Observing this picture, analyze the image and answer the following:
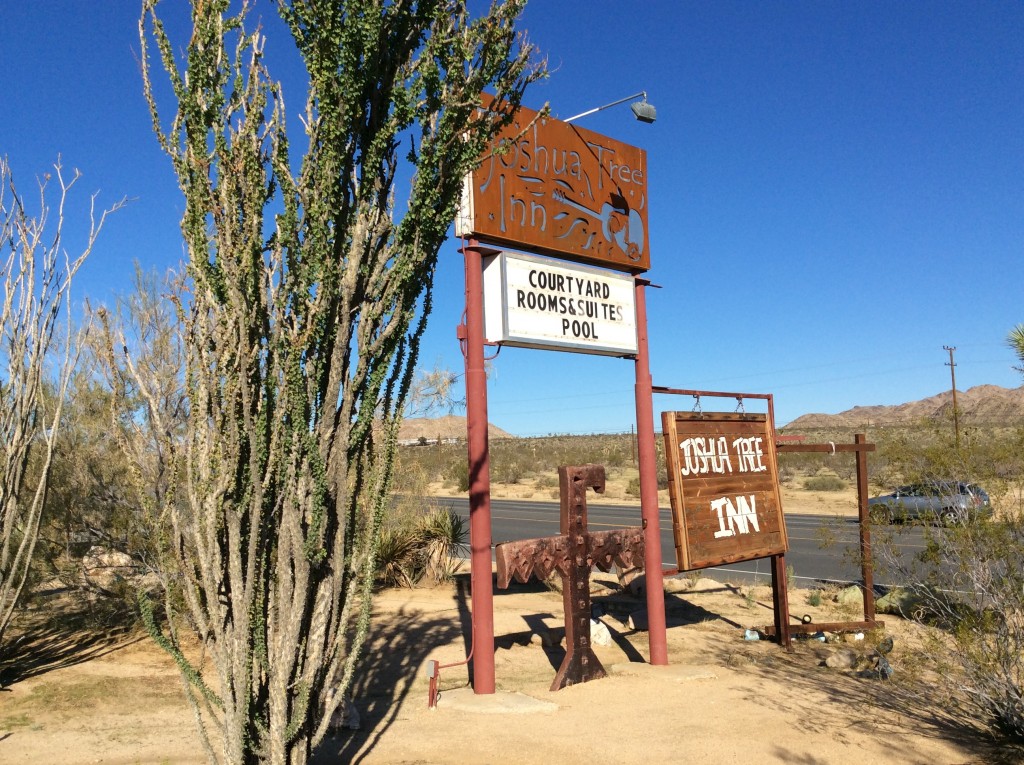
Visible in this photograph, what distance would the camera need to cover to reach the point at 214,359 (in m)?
4.04

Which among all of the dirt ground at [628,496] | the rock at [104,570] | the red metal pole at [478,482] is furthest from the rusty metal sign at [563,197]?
the dirt ground at [628,496]

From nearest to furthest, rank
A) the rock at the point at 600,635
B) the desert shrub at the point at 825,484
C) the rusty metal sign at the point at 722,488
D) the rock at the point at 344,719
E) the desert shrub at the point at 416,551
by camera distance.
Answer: the rock at the point at 344,719 → the rusty metal sign at the point at 722,488 → the rock at the point at 600,635 → the desert shrub at the point at 416,551 → the desert shrub at the point at 825,484

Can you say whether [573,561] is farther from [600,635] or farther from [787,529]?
[787,529]

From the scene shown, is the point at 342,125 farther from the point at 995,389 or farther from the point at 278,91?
the point at 995,389

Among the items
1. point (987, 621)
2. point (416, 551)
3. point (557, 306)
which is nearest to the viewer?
point (987, 621)

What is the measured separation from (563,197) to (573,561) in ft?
12.3

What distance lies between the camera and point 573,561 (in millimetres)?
8094

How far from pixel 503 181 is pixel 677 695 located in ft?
16.6

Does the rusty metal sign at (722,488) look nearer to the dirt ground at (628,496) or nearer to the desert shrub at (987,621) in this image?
the desert shrub at (987,621)

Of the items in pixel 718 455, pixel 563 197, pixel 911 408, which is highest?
pixel 911 408

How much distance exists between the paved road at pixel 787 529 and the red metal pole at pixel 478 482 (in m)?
3.67

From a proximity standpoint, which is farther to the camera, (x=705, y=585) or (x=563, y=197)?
(x=705, y=585)

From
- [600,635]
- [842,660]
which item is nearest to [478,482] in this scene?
[600,635]

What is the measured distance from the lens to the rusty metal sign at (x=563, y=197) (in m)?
7.89
